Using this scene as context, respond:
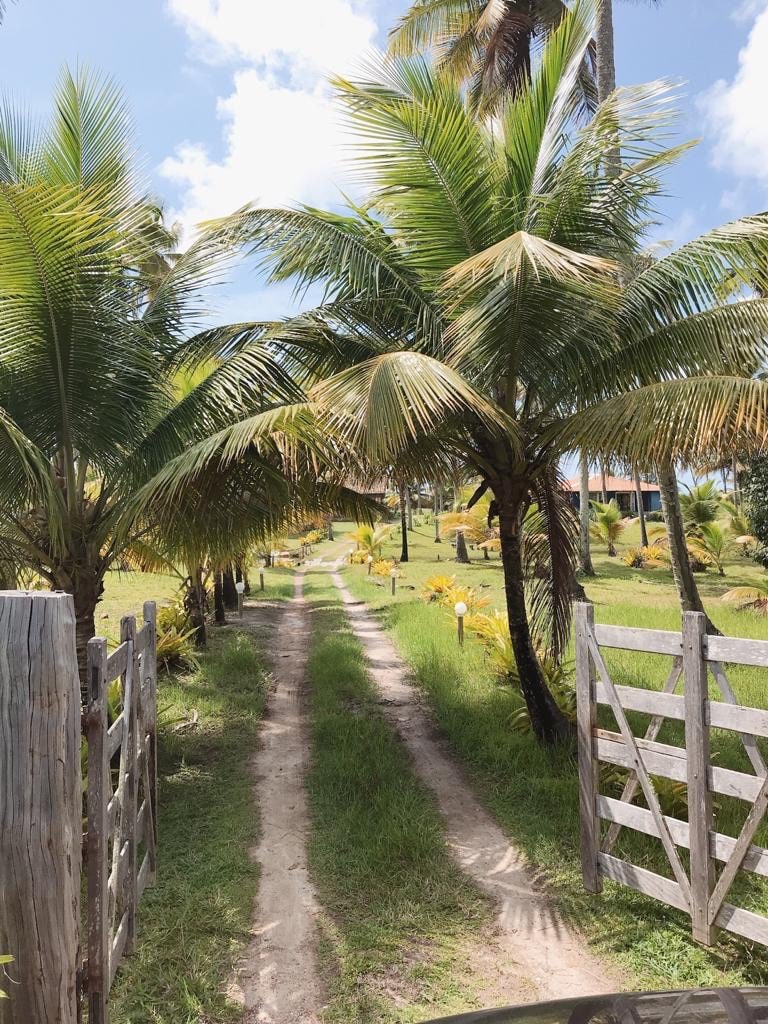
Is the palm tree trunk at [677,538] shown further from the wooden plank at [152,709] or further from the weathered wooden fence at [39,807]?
the weathered wooden fence at [39,807]

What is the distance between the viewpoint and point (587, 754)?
180 inches

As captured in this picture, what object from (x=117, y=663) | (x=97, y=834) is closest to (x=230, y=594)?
(x=117, y=663)

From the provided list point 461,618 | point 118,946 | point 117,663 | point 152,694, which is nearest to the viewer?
point 118,946

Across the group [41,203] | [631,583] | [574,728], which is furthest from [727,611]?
[41,203]

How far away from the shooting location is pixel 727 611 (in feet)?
47.1

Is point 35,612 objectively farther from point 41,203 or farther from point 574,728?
point 574,728

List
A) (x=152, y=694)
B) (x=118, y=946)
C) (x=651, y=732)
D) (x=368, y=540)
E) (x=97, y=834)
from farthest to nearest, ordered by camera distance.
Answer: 1. (x=368, y=540)
2. (x=152, y=694)
3. (x=651, y=732)
4. (x=118, y=946)
5. (x=97, y=834)

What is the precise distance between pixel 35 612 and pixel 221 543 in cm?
485

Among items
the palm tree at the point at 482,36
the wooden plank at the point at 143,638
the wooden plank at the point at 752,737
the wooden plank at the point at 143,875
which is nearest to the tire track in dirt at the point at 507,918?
the wooden plank at the point at 752,737

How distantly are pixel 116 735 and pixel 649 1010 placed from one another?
2.74 metres

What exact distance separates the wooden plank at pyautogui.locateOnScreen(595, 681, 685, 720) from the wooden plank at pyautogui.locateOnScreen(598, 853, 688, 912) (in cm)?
95

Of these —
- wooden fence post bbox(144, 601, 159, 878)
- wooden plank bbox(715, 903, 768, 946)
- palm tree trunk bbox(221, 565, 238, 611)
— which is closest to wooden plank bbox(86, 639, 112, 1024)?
wooden fence post bbox(144, 601, 159, 878)

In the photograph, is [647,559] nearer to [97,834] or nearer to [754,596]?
[754,596]

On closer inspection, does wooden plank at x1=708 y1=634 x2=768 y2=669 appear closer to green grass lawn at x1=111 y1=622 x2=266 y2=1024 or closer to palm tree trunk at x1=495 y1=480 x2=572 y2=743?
green grass lawn at x1=111 y1=622 x2=266 y2=1024
